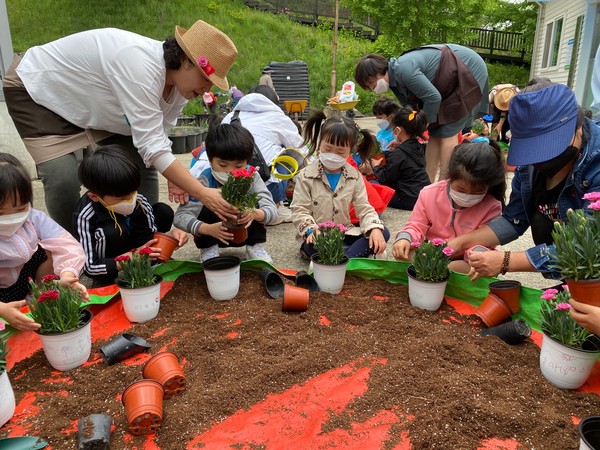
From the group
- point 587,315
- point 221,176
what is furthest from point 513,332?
point 221,176

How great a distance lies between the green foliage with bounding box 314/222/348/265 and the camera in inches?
95.7

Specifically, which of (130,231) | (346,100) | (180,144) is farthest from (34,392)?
(180,144)

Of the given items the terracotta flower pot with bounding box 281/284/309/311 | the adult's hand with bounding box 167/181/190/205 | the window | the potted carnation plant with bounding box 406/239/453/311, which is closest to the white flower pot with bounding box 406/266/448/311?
the potted carnation plant with bounding box 406/239/453/311

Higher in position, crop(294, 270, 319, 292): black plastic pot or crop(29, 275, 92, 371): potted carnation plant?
crop(29, 275, 92, 371): potted carnation plant

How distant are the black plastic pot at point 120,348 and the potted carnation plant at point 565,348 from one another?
1625mm

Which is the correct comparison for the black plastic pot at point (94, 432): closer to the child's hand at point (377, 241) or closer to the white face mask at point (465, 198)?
the child's hand at point (377, 241)

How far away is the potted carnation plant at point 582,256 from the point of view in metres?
1.43

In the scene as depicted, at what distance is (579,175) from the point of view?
6.43 ft

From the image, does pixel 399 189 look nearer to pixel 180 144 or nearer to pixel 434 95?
pixel 434 95

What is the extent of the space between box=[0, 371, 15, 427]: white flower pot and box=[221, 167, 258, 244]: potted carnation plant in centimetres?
126

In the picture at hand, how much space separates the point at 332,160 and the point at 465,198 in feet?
2.89

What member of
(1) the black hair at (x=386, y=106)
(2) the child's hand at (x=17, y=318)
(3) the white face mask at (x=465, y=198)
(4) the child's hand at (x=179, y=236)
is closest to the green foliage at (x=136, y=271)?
(4) the child's hand at (x=179, y=236)

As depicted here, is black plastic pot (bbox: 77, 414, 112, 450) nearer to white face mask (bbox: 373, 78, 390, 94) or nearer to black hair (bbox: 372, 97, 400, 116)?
white face mask (bbox: 373, 78, 390, 94)

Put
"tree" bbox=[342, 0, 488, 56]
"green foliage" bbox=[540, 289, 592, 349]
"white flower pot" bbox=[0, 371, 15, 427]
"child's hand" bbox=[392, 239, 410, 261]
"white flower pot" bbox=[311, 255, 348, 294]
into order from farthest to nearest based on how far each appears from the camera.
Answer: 1. "tree" bbox=[342, 0, 488, 56]
2. "child's hand" bbox=[392, 239, 410, 261]
3. "white flower pot" bbox=[311, 255, 348, 294]
4. "green foliage" bbox=[540, 289, 592, 349]
5. "white flower pot" bbox=[0, 371, 15, 427]
